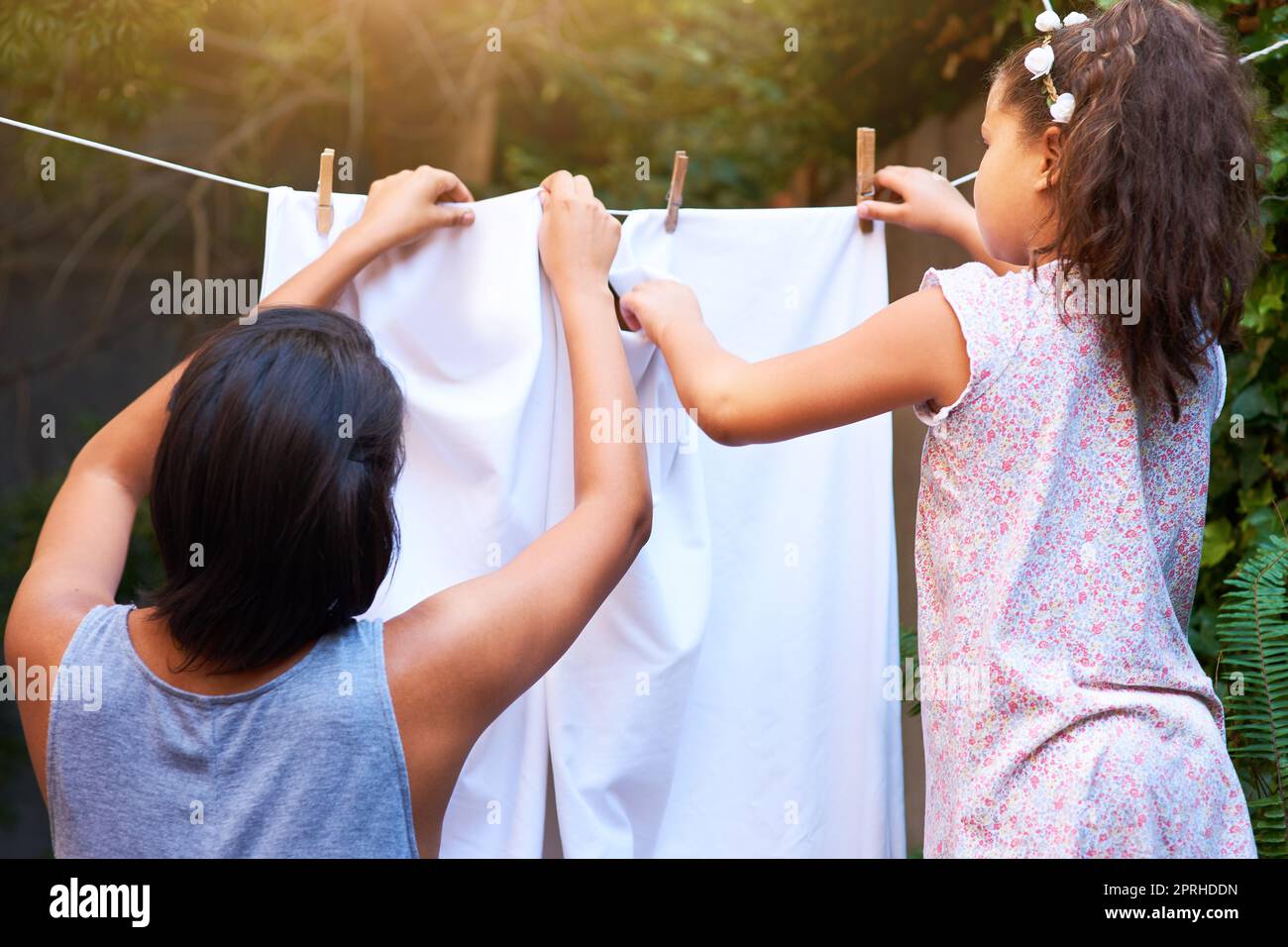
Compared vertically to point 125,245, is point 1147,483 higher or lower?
lower

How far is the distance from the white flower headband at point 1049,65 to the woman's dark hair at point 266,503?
2.31 ft

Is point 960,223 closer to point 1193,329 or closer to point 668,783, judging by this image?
point 1193,329

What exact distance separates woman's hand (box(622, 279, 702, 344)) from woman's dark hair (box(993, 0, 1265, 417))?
0.44m

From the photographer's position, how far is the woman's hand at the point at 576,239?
155 centimetres

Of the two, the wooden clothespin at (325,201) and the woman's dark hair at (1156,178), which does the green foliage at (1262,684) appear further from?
the wooden clothespin at (325,201)

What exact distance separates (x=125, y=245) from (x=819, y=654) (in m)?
3.36

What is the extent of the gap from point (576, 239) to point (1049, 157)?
0.57m

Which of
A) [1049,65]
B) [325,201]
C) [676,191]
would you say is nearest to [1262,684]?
[1049,65]

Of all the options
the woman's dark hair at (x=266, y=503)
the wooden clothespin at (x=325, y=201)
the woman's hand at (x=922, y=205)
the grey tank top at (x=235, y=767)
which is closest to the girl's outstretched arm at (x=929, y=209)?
the woman's hand at (x=922, y=205)

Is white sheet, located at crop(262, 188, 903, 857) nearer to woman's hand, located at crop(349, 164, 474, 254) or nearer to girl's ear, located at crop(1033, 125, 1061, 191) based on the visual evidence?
woman's hand, located at crop(349, 164, 474, 254)

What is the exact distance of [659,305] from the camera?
4.98ft

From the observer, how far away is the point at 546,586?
1197 mm

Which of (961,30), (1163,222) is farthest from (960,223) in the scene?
(961,30)
